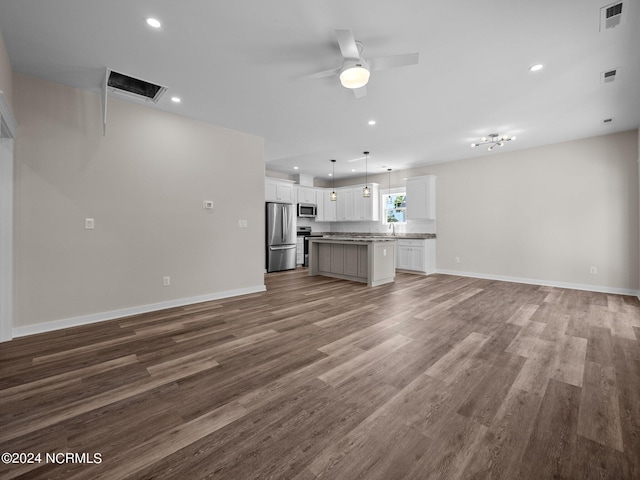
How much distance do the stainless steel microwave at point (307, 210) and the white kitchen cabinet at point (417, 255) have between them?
282 centimetres

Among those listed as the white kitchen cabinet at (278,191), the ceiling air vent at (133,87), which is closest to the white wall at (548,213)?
the white kitchen cabinet at (278,191)

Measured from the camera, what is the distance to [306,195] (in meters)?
8.37

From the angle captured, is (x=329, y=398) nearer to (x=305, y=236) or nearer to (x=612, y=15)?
(x=612, y=15)

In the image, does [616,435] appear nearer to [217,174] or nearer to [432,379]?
[432,379]

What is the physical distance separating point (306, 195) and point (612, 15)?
682 centimetres

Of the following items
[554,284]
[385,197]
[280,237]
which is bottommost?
[554,284]

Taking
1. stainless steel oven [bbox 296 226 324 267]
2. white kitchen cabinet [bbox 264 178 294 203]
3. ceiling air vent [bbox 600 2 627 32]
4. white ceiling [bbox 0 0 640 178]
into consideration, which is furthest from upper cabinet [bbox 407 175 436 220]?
ceiling air vent [bbox 600 2 627 32]

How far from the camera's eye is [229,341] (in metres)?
2.69

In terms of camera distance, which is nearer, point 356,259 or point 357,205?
point 356,259

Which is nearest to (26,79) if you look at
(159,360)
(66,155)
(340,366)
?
(66,155)

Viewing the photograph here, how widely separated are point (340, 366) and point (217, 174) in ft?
11.4

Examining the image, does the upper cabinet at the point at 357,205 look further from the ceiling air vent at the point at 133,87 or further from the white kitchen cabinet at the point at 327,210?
the ceiling air vent at the point at 133,87

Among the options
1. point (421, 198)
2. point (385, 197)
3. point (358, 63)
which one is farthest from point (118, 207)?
point (385, 197)

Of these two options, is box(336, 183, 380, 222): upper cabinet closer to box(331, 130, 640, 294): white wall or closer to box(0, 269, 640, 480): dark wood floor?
box(331, 130, 640, 294): white wall
